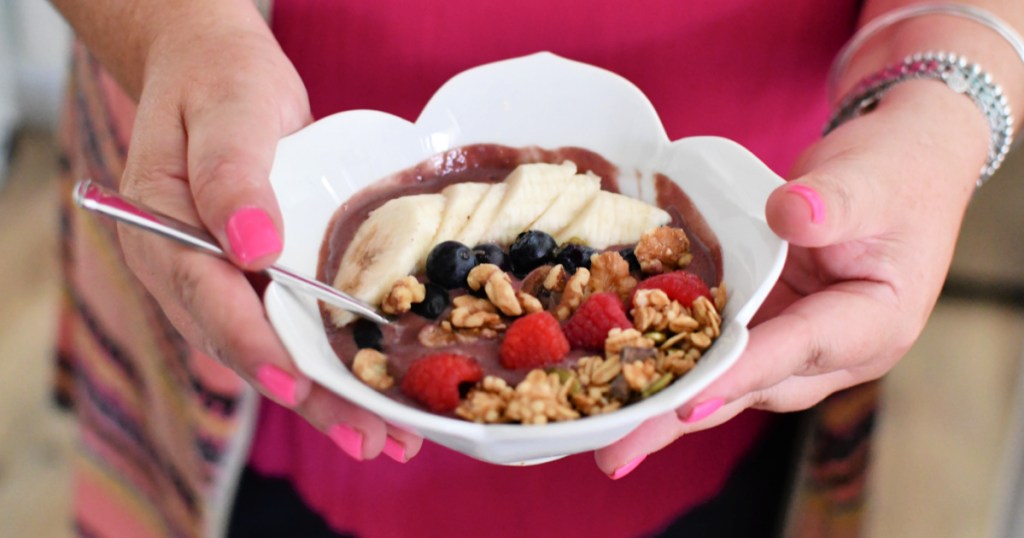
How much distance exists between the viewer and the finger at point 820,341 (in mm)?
737

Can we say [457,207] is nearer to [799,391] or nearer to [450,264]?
[450,264]

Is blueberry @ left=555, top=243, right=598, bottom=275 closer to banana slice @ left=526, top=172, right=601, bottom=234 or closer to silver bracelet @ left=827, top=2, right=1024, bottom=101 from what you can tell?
banana slice @ left=526, top=172, right=601, bottom=234

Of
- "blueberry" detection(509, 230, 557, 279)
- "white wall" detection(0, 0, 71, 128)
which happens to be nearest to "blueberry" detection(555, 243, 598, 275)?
"blueberry" detection(509, 230, 557, 279)

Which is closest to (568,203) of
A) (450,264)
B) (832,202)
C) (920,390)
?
(450,264)

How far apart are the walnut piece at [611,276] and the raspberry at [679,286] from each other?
18 mm

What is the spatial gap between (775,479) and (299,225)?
2.47 feet

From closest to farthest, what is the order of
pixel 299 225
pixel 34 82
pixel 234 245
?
1. pixel 234 245
2. pixel 299 225
3. pixel 34 82

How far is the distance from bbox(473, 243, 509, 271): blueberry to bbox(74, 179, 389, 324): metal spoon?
0.12 meters

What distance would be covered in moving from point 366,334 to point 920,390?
1.84m

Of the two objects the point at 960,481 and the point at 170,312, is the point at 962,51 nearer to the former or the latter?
the point at 170,312

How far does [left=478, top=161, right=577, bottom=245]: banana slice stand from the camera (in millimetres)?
904

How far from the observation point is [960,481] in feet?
6.74

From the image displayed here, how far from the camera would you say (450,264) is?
0.84 meters

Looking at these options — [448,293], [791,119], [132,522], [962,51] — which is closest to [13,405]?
[132,522]
